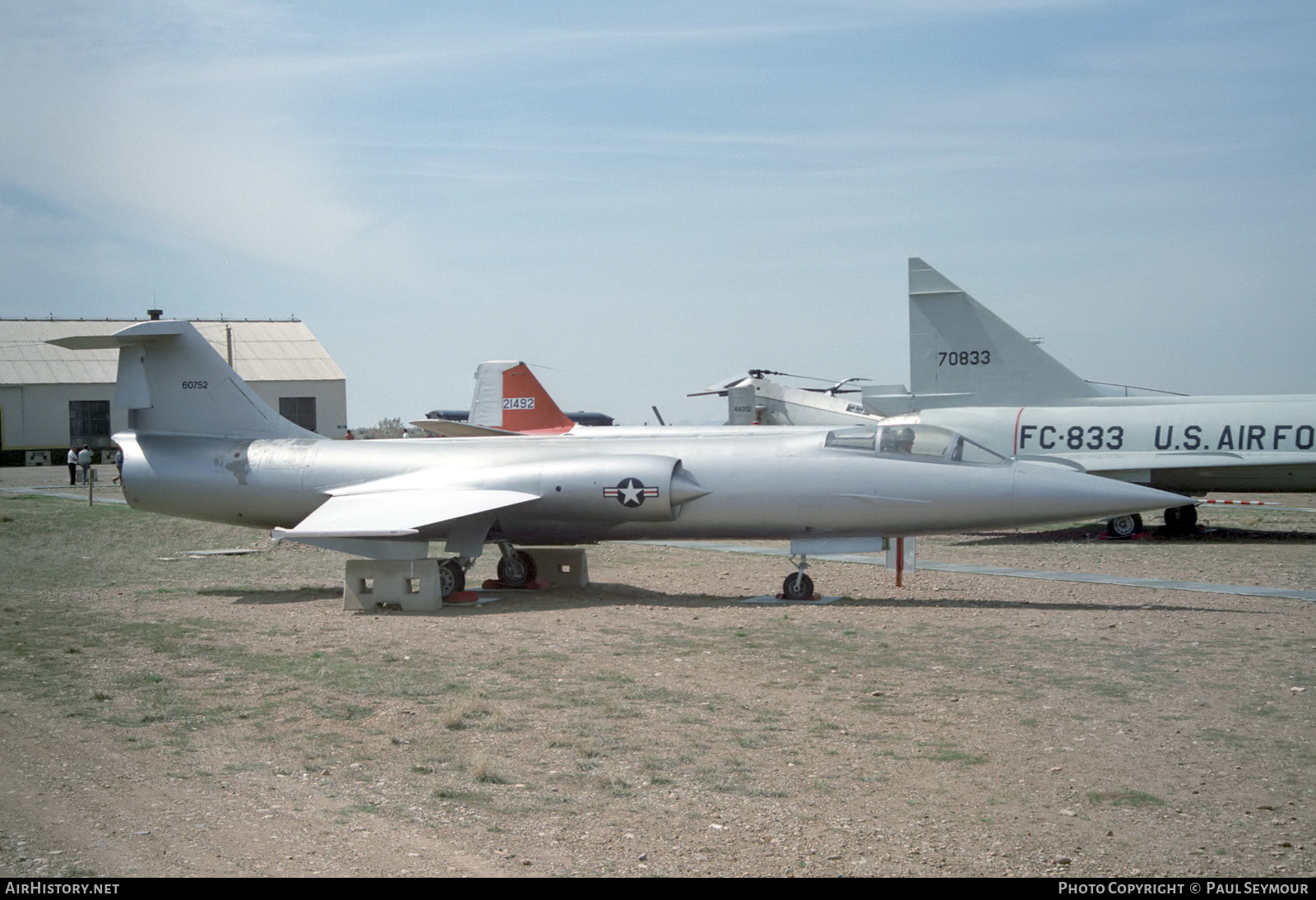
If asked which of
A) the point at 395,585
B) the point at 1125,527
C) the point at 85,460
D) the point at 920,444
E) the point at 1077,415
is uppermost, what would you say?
the point at 1077,415

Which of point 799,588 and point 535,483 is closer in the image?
point 799,588

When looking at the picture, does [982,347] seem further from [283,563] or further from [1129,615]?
[283,563]

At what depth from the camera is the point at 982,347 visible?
23.5 meters

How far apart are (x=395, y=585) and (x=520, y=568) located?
2294 millimetres

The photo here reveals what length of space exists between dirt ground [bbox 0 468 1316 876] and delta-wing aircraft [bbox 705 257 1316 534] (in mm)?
7142

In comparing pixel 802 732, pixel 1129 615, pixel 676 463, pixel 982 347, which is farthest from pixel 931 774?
pixel 982 347

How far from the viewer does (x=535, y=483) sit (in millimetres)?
14039

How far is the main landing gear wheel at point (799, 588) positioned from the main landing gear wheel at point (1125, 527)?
1009 centimetres

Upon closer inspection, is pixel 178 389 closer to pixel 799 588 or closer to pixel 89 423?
pixel 799 588

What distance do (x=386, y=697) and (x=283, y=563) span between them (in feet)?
34.2

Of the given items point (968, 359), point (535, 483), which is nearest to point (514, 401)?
point (968, 359)

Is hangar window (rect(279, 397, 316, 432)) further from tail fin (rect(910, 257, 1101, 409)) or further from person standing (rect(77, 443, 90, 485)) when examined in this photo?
tail fin (rect(910, 257, 1101, 409))

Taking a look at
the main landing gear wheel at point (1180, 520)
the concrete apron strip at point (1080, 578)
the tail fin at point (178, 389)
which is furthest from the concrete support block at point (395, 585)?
the main landing gear wheel at point (1180, 520)

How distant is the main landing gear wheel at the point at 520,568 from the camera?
15016 millimetres
